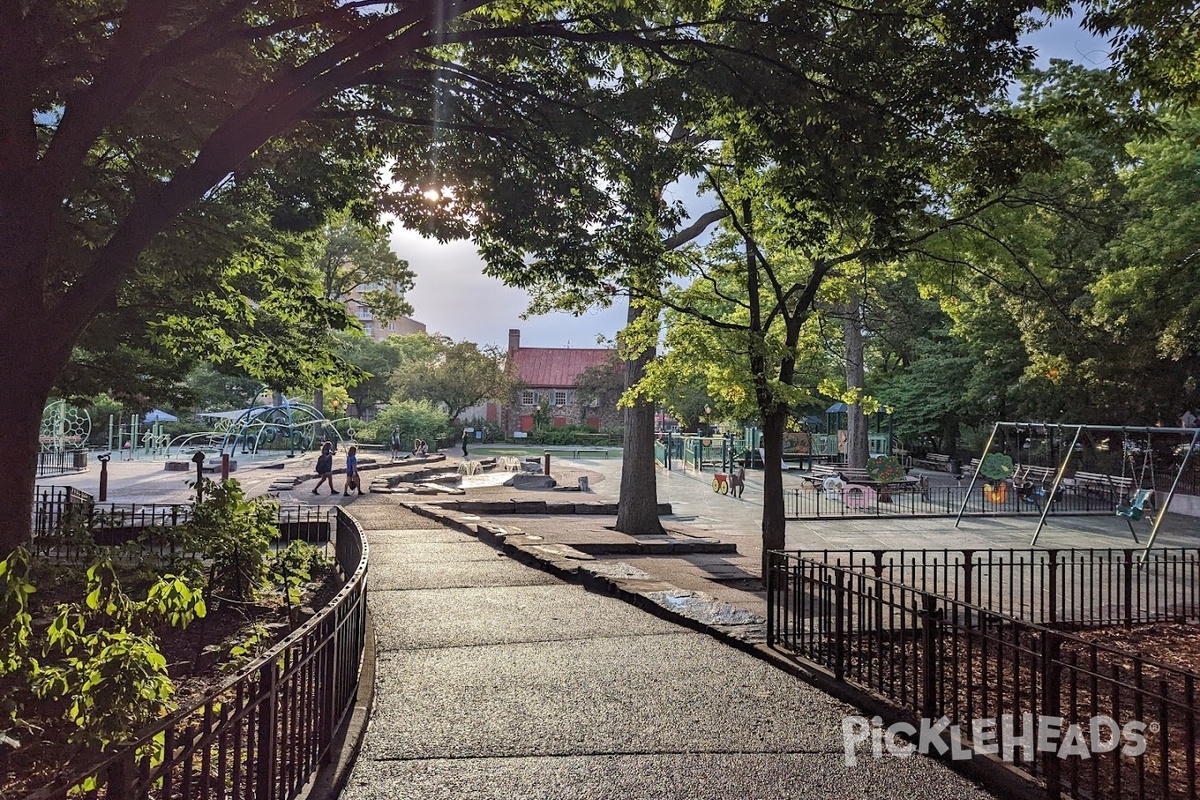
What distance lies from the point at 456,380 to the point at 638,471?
38.3 metres

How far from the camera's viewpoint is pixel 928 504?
75.4 feet

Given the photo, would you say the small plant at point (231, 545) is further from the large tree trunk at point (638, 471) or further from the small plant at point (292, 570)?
the large tree trunk at point (638, 471)

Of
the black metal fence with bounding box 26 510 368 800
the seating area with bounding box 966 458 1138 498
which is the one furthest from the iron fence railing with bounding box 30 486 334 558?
the seating area with bounding box 966 458 1138 498

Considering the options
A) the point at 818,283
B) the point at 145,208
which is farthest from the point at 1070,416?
the point at 145,208

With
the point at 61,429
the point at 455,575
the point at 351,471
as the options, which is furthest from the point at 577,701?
the point at 61,429

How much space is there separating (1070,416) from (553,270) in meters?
27.8

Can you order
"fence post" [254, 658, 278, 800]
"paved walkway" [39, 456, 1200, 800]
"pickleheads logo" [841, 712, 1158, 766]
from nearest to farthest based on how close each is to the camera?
1. "fence post" [254, 658, 278, 800]
2. "paved walkway" [39, 456, 1200, 800]
3. "pickleheads logo" [841, 712, 1158, 766]

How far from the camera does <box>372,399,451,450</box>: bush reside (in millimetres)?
46250

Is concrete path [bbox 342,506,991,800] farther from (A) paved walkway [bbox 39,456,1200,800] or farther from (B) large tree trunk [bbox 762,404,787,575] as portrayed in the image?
(B) large tree trunk [bbox 762,404,787,575]

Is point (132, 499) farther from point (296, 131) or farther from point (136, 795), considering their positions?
point (136, 795)

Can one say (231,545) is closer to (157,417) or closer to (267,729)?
(267,729)

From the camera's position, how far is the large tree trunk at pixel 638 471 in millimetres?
16594

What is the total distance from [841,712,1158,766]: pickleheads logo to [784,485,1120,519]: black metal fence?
14466 mm

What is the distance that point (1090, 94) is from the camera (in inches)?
379
